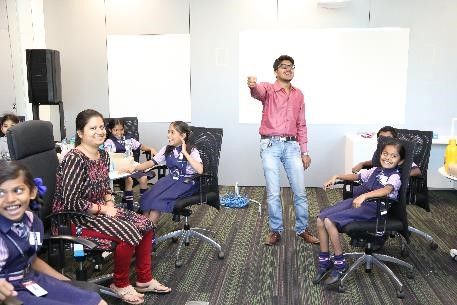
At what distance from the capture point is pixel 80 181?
8.05ft

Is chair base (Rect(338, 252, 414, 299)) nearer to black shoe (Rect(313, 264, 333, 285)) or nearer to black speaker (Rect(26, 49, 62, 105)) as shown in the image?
black shoe (Rect(313, 264, 333, 285))

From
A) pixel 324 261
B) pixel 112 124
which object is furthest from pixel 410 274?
pixel 112 124

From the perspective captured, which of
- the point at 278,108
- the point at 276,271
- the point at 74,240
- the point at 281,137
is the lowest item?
the point at 276,271

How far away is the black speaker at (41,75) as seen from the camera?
4.86 m

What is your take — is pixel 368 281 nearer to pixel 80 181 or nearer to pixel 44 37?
pixel 80 181

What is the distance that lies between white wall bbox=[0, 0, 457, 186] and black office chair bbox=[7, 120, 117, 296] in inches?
124

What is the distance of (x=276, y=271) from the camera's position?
3145 mm

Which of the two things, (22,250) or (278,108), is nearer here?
(22,250)

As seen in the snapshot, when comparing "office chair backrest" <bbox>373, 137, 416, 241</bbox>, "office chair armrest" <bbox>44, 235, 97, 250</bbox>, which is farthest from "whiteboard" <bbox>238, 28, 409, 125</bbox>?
"office chair armrest" <bbox>44, 235, 97, 250</bbox>

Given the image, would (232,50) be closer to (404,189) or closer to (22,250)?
(404,189)

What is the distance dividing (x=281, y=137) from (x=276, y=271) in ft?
3.58

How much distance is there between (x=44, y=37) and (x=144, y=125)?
174 cm

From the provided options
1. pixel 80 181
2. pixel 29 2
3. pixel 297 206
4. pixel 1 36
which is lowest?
pixel 297 206

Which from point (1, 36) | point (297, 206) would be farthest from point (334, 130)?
point (1, 36)
